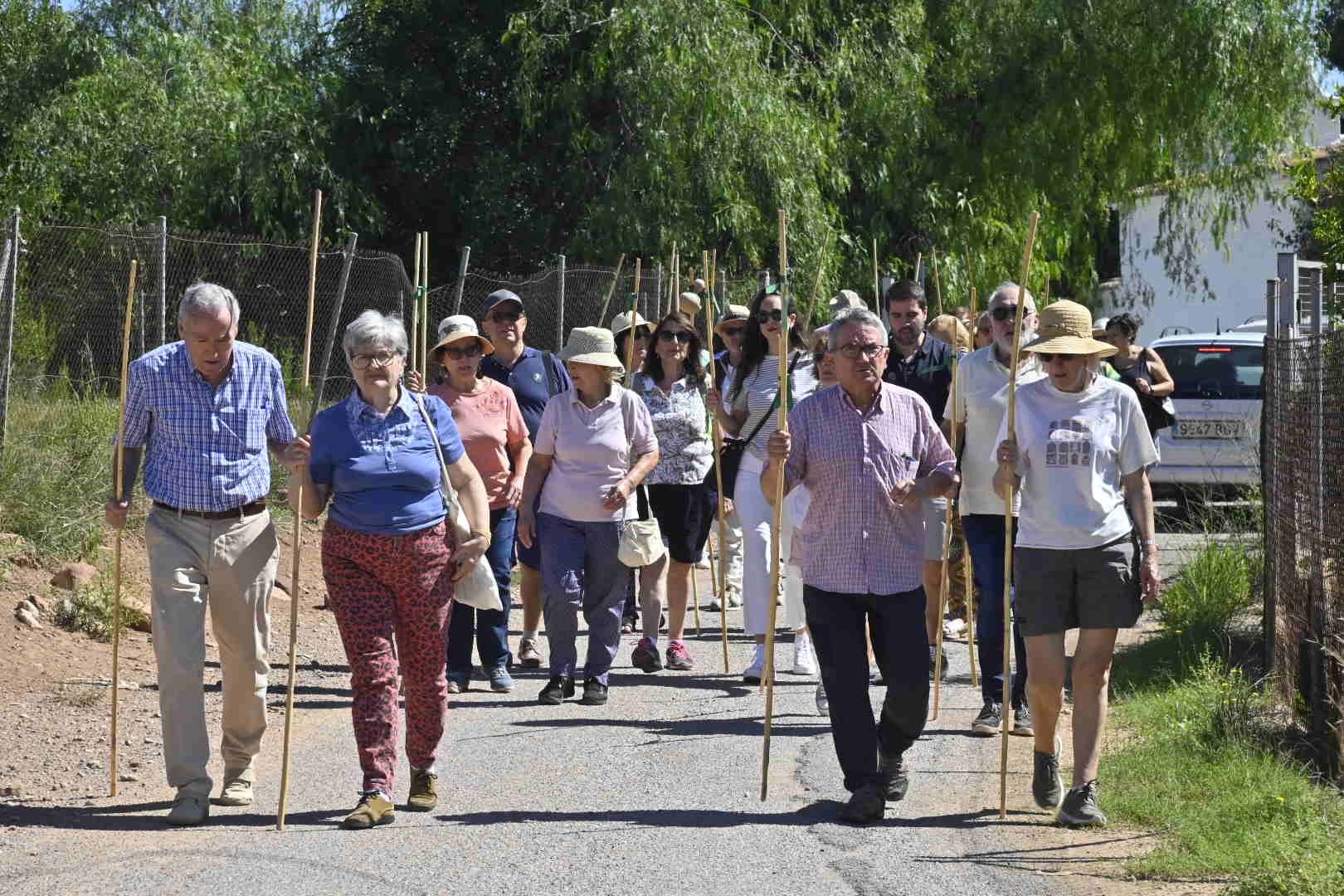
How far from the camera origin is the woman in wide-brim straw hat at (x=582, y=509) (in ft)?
29.9

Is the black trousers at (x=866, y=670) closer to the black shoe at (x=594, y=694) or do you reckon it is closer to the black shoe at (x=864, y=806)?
the black shoe at (x=864, y=806)

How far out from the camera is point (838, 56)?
2366 centimetres

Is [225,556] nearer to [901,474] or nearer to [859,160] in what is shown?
[901,474]

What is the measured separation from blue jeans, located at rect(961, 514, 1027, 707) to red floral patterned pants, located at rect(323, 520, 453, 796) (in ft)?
8.50

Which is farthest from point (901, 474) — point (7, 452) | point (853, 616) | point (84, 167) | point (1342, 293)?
point (84, 167)

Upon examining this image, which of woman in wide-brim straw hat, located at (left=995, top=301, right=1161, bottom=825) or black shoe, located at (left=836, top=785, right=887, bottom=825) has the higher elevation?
woman in wide-brim straw hat, located at (left=995, top=301, right=1161, bottom=825)

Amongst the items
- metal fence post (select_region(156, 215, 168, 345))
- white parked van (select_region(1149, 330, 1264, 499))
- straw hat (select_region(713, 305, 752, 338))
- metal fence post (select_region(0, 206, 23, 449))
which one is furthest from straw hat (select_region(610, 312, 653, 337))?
white parked van (select_region(1149, 330, 1264, 499))

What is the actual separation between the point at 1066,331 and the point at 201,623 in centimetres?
336

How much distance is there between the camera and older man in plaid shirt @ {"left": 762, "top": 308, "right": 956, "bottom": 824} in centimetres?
677

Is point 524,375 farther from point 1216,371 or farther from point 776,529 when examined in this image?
point 1216,371

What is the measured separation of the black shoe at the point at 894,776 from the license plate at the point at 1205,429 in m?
11.0

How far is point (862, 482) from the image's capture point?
6805 millimetres

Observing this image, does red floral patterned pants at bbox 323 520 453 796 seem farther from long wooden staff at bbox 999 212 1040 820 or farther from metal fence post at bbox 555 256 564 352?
metal fence post at bbox 555 256 564 352

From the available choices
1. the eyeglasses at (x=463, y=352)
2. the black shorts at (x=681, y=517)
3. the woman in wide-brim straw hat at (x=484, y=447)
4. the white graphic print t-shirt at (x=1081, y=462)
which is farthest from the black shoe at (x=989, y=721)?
the eyeglasses at (x=463, y=352)
